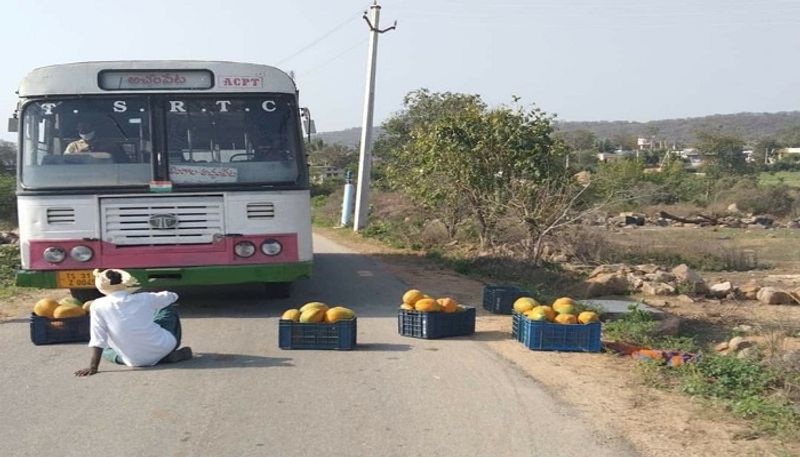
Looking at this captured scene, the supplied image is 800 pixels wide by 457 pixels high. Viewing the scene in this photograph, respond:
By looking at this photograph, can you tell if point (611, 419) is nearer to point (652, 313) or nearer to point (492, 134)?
point (652, 313)

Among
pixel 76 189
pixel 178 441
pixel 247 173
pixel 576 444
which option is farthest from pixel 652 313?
pixel 76 189

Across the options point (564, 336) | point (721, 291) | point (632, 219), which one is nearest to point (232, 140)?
point (564, 336)

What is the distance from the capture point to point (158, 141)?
9.47 meters

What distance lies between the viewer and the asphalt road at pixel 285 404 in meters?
5.18

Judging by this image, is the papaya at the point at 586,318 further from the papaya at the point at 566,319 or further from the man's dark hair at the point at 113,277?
the man's dark hair at the point at 113,277

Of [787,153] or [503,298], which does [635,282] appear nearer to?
[503,298]

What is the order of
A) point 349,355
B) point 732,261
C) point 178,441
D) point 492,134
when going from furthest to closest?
point 732,261
point 492,134
point 349,355
point 178,441

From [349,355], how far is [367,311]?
2646mm

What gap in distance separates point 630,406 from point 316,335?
321cm

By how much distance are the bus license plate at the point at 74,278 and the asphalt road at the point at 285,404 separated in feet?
2.61

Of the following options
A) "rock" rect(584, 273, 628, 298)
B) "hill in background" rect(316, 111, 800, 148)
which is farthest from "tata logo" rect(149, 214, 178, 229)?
"hill in background" rect(316, 111, 800, 148)

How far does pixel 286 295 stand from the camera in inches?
438

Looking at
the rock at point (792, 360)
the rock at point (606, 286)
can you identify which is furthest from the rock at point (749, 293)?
the rock at point (792, 360)

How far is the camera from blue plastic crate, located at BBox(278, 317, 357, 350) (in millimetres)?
7949
